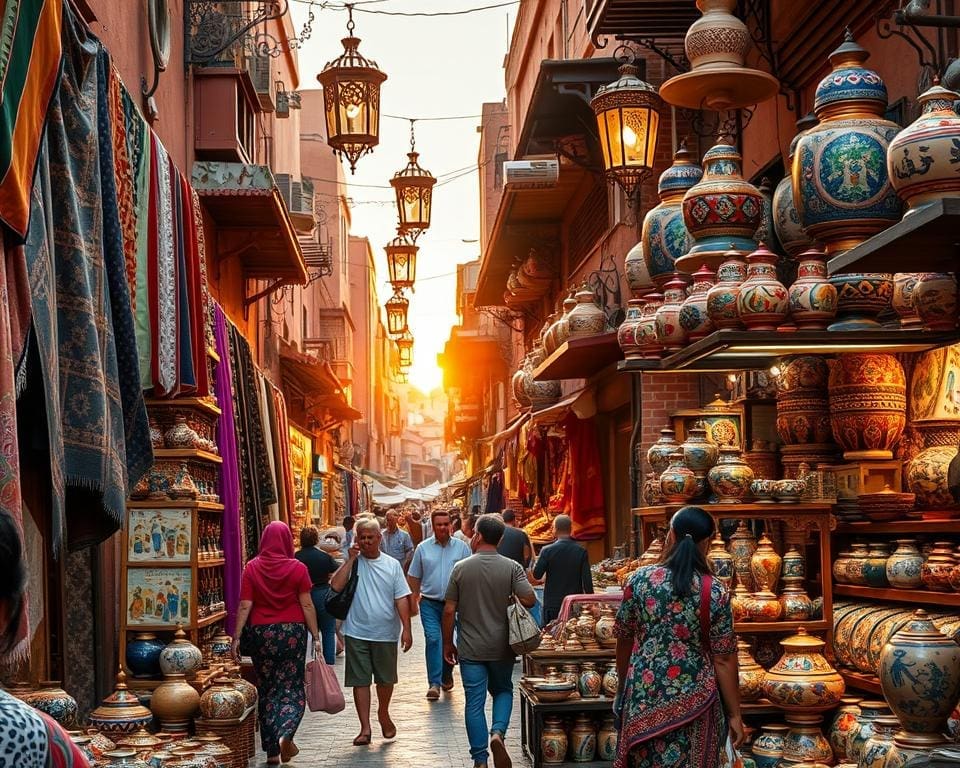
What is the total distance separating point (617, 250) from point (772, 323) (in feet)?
25.1

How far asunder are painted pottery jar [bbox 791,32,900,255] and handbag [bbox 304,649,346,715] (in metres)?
4.77

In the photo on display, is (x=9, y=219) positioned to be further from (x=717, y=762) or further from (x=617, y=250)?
(x=617, y=250)

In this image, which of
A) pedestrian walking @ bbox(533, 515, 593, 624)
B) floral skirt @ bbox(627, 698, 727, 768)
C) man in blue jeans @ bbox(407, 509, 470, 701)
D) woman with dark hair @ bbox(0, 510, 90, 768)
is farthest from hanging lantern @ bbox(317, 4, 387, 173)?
woman with dark hair @ bbox(0, 510, 90, 768)

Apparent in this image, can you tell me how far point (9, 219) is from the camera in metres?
4.15

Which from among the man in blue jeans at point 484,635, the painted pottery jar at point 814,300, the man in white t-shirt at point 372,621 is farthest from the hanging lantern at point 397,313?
the painted pottery jar at point 814,300

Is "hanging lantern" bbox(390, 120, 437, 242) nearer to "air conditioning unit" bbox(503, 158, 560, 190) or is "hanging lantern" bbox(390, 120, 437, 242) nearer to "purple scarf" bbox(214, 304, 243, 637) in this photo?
"air conditioning unit" bbox(503, 158, 560, 190)

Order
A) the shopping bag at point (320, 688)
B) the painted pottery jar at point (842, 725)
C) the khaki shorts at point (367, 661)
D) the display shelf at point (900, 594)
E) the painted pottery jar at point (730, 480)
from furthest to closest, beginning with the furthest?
the khaki shorts at point (367, 661) → the shopping bag at point (320, 688) → the painted pottery jar at point (730, 480) → the painted pottery jar at point (842, 725) → the display shelf at point (900, 594)

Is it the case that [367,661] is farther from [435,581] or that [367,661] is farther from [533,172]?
[533,172]

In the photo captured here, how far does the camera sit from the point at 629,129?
451 inches

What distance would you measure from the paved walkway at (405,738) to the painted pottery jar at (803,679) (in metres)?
2.25

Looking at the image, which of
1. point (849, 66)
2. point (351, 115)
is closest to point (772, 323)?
point (849, 66)

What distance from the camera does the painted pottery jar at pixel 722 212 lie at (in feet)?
27.5

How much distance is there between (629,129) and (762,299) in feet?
15.3

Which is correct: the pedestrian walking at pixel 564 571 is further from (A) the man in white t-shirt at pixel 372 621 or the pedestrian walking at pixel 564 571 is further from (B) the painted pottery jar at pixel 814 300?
(B) the painted pottery jar at pixel 814 300
